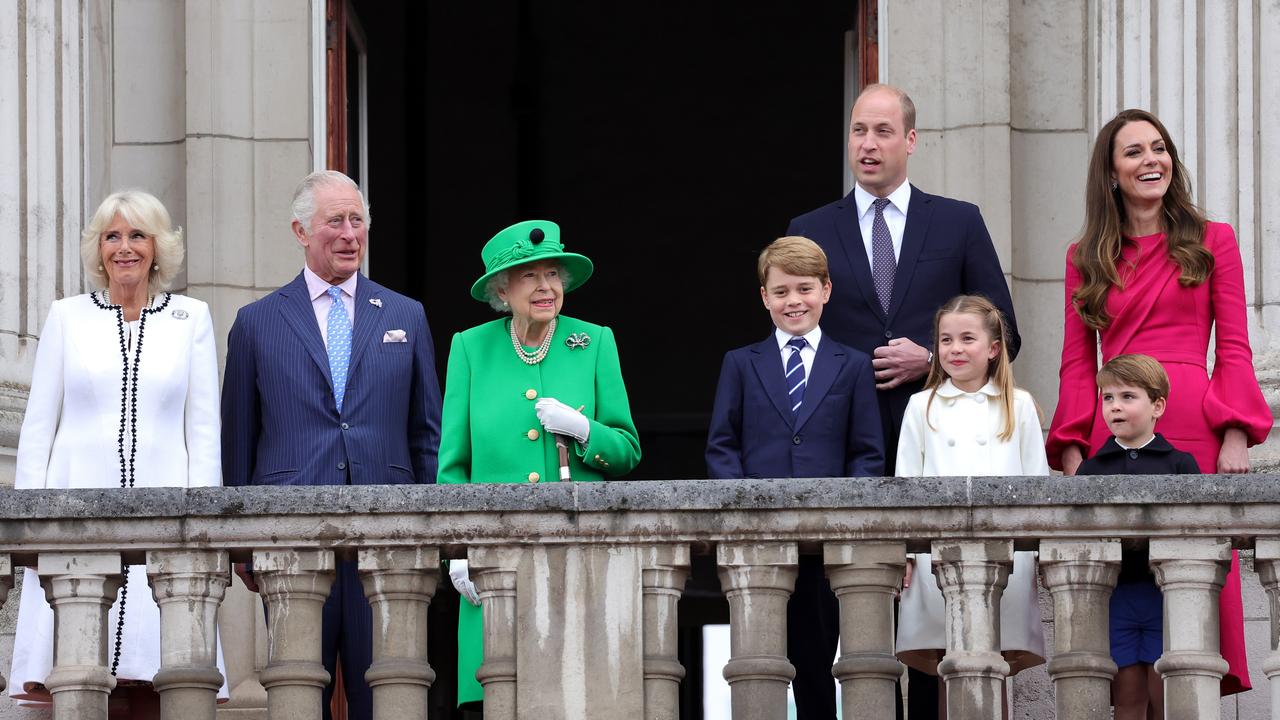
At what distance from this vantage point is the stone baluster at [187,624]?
586 cm

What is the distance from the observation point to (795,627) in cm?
642

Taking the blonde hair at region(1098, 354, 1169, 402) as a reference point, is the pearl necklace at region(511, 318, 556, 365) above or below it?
above

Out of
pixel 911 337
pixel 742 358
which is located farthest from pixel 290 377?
pixel 911 337

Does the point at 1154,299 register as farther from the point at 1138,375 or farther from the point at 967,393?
the point at 967,393

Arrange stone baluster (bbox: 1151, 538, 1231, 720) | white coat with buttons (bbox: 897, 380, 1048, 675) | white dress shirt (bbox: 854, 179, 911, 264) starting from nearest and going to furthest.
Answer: stone baluster (bbox: 1151, 538, 1231, 720), white coat with buttons (bbox: 897, 380, 1048, 675), white dress shirt (bbox: 854, 179, 911, 264)

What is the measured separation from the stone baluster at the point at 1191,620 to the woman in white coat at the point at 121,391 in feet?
8.31

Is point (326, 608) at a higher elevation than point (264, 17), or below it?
below

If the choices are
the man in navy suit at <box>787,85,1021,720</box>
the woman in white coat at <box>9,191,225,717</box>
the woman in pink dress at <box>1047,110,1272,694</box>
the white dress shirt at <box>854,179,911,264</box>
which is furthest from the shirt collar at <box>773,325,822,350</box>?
the woman in white coat at <box>9,191,225,717</box>

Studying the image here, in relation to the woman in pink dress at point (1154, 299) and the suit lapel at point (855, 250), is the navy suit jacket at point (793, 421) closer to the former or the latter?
the suit lapel at point (855, 250)

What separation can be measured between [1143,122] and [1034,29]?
2.70 meters

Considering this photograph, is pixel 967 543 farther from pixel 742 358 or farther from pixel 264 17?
pixel 264 17

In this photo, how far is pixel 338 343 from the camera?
6.75m

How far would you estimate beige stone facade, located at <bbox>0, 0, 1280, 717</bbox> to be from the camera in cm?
859

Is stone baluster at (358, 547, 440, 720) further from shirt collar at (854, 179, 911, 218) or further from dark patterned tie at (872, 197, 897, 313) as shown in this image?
shirt collar at (854, 179, 911, 218)
